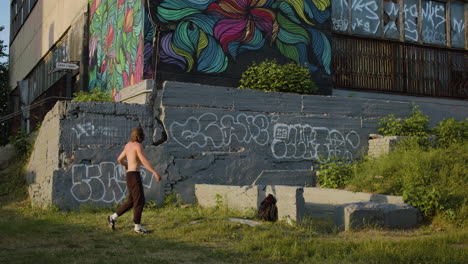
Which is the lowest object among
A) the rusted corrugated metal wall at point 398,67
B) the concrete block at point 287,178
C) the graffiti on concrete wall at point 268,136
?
the concrete block at point 287,178

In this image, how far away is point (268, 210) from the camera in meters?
7.95

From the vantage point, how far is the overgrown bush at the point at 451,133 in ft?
40.3

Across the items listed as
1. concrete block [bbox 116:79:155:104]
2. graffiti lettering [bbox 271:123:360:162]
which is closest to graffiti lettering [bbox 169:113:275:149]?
graffiti lettering [bbox 271:123:360:162]

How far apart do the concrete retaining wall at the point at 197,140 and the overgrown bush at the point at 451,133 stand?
1.39m

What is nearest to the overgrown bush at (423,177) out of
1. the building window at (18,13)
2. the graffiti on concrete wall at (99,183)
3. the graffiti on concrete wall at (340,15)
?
the graffiti on concrete wall at (99,183)

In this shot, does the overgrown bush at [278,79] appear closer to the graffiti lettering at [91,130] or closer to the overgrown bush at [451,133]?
the overgrown bush at [451,133]

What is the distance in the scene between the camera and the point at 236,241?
21.9 feet

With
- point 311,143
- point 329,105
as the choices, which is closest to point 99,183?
point 311,143

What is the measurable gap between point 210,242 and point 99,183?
3.79 m

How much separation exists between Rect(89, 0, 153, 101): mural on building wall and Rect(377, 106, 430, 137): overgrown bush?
19.0ft

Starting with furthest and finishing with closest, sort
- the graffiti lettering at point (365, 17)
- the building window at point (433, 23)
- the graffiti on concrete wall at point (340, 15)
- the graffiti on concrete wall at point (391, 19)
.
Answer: the building window at point (433, 23) < the graffiti on concrete wall at point (391, 19) < the graffiti lettering at point (365, 17) < the graffiti on concrete wall at point (340, 15)

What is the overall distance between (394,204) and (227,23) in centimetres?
665

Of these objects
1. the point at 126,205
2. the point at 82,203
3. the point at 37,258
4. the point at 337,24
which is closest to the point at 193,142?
the point at 82,203

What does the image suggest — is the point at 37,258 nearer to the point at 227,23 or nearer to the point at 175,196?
the point at 175,196
